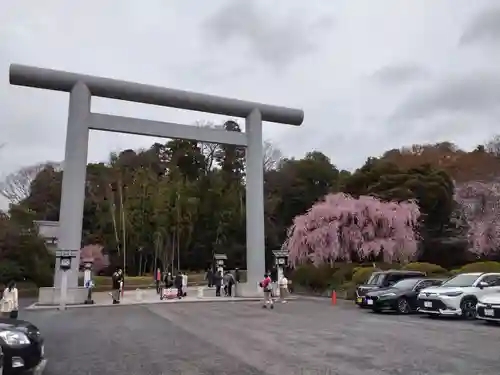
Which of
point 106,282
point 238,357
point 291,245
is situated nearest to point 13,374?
point 238,357

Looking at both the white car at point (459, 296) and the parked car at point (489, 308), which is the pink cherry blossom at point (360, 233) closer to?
the white car at point (459, 296)

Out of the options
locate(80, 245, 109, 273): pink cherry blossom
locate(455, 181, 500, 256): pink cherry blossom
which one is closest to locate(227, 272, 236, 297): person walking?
locate(455, 181, 500, 256): pink cherry blossom

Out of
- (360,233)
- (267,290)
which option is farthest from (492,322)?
(360,233)

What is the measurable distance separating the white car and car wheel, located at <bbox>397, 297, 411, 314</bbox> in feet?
4.07

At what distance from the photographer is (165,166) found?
2274 inches

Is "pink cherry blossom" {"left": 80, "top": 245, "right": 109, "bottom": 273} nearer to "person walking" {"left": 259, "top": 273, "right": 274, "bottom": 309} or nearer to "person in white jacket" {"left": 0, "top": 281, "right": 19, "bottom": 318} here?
"person walking" {"left": 259, "top": 273, "right": 274, "bottom": 309}

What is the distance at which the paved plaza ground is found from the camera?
25.8ft

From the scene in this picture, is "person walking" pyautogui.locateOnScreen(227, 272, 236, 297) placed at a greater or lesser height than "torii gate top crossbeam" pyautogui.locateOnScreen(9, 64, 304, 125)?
lesser

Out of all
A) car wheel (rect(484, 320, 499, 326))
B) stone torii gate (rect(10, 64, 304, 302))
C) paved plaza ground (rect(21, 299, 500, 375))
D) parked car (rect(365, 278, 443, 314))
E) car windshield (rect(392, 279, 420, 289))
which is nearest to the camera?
paved plaza ground (rect(21, 299, 500, 375))

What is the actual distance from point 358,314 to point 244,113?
47.4 ft

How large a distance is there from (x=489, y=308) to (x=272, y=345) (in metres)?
6.95

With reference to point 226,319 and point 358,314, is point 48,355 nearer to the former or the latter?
point 226,319

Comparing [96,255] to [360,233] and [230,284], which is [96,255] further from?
[360,233]

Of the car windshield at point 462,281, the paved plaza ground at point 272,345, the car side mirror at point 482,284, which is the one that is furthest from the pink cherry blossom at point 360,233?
the paved plaza ground at point 272,345
